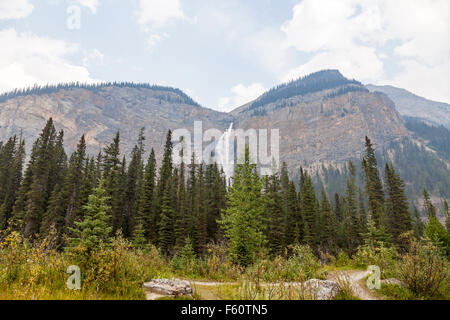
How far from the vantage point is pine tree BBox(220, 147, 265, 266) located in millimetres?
20906

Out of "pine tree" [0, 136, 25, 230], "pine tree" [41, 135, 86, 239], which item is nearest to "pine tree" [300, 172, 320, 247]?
"pine tree" [41, 135, 86, 239]

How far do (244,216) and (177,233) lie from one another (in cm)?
2130

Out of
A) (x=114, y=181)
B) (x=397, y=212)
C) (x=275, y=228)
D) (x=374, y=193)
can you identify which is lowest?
(x=275, y=228)

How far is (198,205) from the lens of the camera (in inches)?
1790

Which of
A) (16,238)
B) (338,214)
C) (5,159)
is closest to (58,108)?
(5,159)

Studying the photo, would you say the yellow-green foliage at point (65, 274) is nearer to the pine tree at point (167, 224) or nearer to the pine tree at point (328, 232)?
the pine tree at point (167, 224)

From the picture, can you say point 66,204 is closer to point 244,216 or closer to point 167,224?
point 167,224

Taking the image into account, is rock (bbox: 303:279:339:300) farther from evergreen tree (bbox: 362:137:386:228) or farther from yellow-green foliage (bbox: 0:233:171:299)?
evergreen tree (bbox: 362:137:386:228)

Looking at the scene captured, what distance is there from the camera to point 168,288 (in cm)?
691

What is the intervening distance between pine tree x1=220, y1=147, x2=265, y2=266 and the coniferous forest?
0.11 m

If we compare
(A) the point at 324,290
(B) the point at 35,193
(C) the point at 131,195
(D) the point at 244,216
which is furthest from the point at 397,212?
(B) the point at 35,193

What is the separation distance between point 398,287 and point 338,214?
74293 mm
